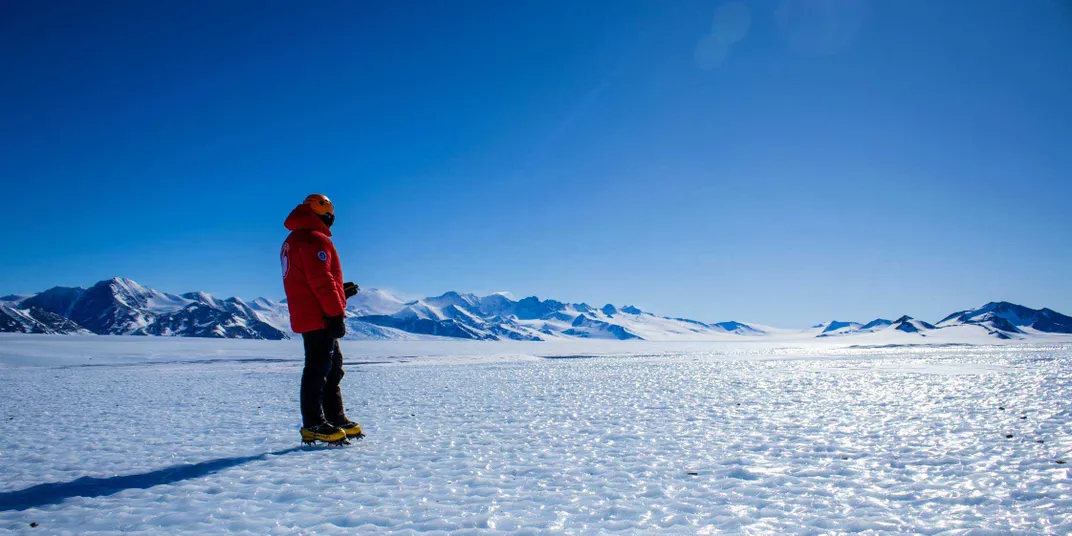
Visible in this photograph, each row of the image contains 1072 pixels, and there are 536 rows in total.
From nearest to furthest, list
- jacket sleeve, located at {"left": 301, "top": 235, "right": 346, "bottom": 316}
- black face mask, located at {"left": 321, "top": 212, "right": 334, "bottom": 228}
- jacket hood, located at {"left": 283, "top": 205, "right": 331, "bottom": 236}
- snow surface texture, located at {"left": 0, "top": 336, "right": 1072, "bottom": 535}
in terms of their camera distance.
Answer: snow surface texture, located at {"left": 0, "top": 336, "right": 1072, "bottom": 535}, jacket sleeve, located at {"left": 301, "top": 235, "right": 346, "bottom": 316}, jacket hood, located at {"left": 283, "top": 205, "right": 331, "bottom": 236}, black face mask, located at {"left": 321, "top": 212, "right": 334, "bottom": 228}

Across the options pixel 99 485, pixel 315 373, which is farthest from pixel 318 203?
pixel 99 485

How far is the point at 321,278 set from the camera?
599 centimetres

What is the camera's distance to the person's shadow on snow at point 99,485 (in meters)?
4.18

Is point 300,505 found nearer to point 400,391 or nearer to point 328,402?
point 328,402

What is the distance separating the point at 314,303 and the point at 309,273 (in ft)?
1.26

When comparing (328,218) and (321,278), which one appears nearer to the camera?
(321,278)

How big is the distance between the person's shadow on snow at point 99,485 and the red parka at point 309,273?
1.61m

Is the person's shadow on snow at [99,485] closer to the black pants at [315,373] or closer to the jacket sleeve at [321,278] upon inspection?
the black pants at [315,373]

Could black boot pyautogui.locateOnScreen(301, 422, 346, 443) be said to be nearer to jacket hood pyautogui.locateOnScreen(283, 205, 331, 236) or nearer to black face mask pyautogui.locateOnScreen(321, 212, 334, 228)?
jacket hood pyautogui.locateOnScreen(283, 205, 331, 236)

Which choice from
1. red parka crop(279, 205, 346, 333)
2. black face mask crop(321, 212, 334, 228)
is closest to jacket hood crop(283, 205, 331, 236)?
red parka crop(279, 205, 346, 333)

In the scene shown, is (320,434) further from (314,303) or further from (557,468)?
(557,468)

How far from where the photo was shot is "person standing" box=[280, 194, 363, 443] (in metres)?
6.02

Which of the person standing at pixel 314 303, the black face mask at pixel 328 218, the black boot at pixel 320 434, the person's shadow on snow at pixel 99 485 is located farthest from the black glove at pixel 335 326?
the person's shadow on snow at pixel 99 485

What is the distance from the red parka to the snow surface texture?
158cm
